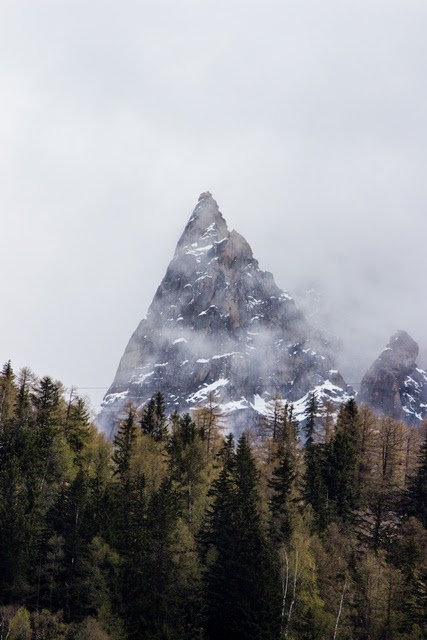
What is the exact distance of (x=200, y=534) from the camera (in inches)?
2721

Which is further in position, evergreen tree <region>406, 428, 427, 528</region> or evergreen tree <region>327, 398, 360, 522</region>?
evergreen tree <region>327, 398, 360, 522</region>

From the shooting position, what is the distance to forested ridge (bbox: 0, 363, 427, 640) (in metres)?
57.2

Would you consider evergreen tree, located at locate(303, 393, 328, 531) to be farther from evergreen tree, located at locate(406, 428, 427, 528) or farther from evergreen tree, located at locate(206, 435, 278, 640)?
evergreen tree, located at locate(206, 435, 278, 640)

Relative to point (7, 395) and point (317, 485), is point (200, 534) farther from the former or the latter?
point (7, 395)

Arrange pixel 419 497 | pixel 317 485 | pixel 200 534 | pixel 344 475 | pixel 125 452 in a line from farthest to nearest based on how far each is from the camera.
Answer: pixel 125 452 < pixel 344 475 < pixel 317 485 < pixel 419 497 < pixel 200 534

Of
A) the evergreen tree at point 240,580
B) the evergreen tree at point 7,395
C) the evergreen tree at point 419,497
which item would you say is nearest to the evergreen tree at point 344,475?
the evergreen tree at point 419,497

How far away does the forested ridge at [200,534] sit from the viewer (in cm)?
5716

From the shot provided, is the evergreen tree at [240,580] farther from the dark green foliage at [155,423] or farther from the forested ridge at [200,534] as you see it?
the dark green foliage at [155,423]

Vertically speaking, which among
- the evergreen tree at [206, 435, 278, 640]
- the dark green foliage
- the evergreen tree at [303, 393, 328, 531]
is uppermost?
the dark green foliage

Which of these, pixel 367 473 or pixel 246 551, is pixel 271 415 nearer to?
pixel 367 473

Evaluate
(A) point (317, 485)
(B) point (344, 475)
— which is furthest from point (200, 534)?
(B) point (344, 475)

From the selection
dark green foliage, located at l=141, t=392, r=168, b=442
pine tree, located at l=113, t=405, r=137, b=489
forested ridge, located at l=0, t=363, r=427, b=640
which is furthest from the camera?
dark green foliage, located at l=141, t=392, r=168, b=442

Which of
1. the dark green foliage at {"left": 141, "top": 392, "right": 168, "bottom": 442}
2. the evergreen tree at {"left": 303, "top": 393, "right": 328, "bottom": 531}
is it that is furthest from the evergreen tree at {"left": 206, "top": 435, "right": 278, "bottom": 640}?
the dark green foliage at {"left": 141, "top": 392, "right": 168, "bottom": 442}

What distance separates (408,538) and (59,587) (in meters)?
32.4
